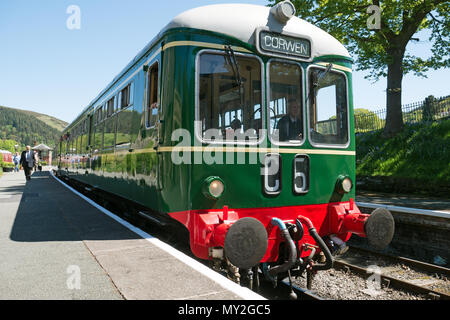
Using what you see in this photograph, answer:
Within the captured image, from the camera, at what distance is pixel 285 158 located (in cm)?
450

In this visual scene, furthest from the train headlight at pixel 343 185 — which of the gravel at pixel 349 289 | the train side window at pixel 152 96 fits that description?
the train side window at pixel 152 96

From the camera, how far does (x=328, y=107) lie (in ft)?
16.3

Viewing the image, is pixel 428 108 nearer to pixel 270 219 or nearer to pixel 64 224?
pixel 270 219

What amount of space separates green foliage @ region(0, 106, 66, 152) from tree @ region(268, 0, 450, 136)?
177820mm

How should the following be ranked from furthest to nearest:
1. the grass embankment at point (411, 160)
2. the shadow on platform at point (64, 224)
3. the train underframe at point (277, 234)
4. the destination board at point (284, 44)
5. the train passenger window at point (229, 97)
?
the grass embankment at point (411, 160) < the shadow on platform at point (64, 224) < the destination board at point (284, 44) < the train passenger window at point (229, 97) < the train underframe at point (277, 234)

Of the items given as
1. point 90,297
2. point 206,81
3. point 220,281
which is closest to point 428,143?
point 206,81

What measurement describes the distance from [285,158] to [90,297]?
8.74 feet

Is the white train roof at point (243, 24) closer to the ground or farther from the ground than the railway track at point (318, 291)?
farther from the ground

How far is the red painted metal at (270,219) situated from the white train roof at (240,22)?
1.98 m

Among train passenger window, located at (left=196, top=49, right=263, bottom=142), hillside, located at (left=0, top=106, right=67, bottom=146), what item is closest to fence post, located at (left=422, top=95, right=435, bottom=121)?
train passenger window, located at (left=196, top=49, right=263, bottom=142)

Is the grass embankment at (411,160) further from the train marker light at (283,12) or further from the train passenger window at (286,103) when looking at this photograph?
the train marker light at (283,12)

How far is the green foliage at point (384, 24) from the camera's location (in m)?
14.5

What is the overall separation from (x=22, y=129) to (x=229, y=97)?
206 meters

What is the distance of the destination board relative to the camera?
4.39 m
